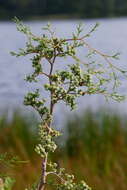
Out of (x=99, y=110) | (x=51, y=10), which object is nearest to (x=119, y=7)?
(x=51, y=10)

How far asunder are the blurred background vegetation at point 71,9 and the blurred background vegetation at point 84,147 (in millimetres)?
61449

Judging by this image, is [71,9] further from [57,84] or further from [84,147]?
[57,84]

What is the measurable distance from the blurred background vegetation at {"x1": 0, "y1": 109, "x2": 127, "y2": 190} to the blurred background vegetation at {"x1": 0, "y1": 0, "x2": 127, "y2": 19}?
6145 cm

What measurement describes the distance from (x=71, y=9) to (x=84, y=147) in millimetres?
66788

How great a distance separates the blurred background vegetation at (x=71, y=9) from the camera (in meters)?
75.0

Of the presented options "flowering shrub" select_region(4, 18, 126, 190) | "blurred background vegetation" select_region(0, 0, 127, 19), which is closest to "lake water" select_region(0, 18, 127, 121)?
"flowering shrub" select_region(4, 18, 126, 190)

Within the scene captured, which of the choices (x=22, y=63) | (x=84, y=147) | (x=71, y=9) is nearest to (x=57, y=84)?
(x=84, y=147)

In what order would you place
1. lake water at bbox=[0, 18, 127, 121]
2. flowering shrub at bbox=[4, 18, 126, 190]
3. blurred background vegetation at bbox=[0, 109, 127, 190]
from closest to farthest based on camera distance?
flowering shrub at bbox=[4, 18, 126, 190]
blurred background vegetation at bbox=[0, 109, 127, 190]
lake water at bbox=[0, 18, 127, 121]

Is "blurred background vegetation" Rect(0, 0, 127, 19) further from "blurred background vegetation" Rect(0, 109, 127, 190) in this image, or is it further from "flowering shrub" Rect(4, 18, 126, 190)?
"flowering shrub" Rect(4, 18, 126, 190)

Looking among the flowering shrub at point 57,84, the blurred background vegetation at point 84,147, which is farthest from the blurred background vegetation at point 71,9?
the flowering shrub at point 57,84

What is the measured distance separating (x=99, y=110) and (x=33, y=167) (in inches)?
132

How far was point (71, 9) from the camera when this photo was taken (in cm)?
7719

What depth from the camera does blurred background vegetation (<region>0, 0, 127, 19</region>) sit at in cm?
7500

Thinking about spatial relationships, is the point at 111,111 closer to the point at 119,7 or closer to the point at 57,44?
the point at 57,44
